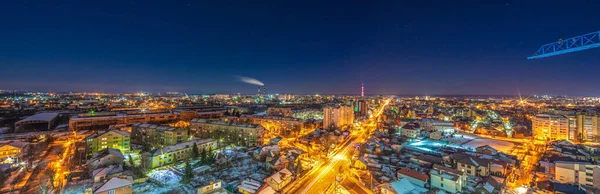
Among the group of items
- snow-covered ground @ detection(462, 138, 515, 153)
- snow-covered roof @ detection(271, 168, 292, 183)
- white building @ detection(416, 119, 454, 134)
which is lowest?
snow-covered roof @ detection(271, 168, 292, 183)

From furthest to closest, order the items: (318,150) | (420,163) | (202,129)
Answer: (202,129) < (318,150) < (420,163)

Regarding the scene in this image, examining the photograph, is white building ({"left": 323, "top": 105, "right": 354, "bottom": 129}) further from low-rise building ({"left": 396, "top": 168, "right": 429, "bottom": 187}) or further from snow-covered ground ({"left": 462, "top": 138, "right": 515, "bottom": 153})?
low-rise building ({"left": 396, "top": 168, "right": 429, "bottom": 187})

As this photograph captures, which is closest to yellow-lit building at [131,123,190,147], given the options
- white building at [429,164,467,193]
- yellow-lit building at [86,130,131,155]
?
yellow-lit building at [86,130,131,155]

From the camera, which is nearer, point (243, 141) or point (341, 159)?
point (341, 159)

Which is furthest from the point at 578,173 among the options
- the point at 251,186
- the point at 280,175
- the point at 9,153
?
the point at 9,153

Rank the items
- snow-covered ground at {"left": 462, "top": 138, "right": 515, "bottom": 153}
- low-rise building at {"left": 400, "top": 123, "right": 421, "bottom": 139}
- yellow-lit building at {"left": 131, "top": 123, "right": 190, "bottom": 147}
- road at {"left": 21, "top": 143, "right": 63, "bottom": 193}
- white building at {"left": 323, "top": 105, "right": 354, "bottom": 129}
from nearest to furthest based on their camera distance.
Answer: road at {"left": 21, "top": 143, "right": 63, "bottom": 193}
snow-covered ground at {"left": 462, "top": 138, "right": 515, "bottom": 153}
yellow-lit building at {"left": 131, "top": 123, "right": 190, "bottom": 147}
low-rise building at {"left": 400, "top": 123, "right": 421, "bottom": 139}
white building at {"left": 323, "top": 105, "right": 354, "bottom": 129}

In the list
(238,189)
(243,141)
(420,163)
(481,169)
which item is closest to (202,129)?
(243,141)

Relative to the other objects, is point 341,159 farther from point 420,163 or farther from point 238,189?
point 238,189
